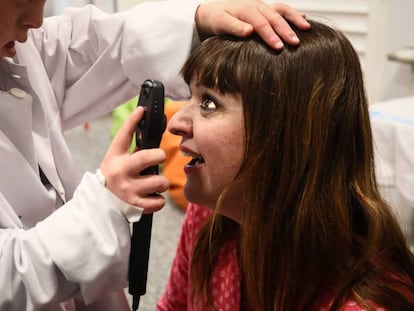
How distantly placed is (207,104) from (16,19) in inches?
10.9

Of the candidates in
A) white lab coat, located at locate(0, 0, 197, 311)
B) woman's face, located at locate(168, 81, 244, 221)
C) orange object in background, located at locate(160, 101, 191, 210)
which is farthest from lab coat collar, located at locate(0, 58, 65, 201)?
orange object in background, located at locate(160, 101, 191, 210)

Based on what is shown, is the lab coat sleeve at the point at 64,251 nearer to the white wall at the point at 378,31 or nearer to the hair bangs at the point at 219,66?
the hair bangs at the point at 219,66

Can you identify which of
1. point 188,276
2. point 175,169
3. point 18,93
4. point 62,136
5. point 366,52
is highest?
point 18,93

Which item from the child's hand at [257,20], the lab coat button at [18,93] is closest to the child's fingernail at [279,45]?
the child's hand at [257,20]

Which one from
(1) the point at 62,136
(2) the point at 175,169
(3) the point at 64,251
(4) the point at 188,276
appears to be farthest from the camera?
(2) the point at 175,169

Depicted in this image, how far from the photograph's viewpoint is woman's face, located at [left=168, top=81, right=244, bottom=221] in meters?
0.76

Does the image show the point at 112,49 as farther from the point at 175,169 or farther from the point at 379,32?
the point at 379,32

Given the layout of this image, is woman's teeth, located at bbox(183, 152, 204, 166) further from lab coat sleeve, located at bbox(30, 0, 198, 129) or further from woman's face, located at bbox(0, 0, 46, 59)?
woman's face, located at bbox(0, 0, 46, 59)

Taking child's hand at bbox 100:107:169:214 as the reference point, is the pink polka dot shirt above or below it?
below

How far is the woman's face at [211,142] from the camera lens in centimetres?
76

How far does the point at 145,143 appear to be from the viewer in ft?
2.10

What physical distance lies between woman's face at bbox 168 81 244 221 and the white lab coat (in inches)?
4.4

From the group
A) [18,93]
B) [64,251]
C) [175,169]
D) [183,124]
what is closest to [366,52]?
[175,169]

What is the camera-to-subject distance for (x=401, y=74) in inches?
92.6
